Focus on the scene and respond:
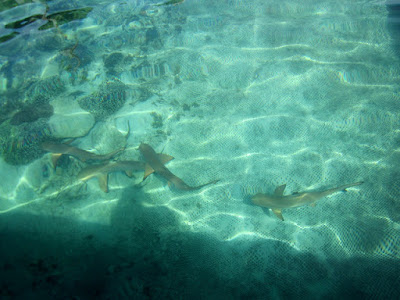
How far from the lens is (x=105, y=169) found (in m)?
5.18

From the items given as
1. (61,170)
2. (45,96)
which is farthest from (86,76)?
(61,170)

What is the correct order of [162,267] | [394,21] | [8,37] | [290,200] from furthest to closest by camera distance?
[8,37], [394,21], [290,200], [162,267]

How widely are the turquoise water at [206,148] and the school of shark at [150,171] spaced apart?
0.28 metres

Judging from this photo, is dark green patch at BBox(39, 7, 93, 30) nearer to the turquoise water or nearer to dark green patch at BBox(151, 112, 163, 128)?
the turquoise water

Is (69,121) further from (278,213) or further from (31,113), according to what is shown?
(278,213)

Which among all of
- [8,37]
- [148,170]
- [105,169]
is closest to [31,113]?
[105,169]

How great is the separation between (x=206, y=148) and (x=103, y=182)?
276 cm

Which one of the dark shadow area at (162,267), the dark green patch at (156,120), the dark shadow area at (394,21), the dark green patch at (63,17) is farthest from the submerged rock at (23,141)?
the dark shadow area at (394,21)

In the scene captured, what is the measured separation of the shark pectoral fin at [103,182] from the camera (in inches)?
202

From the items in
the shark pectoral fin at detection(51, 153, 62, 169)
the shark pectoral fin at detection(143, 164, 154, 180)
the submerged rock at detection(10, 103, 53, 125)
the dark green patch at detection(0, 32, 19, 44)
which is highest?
the dark green patch at detection(0, 32, 19, 44)

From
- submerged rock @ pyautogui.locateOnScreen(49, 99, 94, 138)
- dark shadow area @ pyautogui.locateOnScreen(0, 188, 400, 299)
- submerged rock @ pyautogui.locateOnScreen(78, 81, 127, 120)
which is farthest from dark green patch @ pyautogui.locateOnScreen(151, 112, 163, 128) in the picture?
dark shadow area @ pyautogui.locateOnScreen(0, 188, 400, 299)

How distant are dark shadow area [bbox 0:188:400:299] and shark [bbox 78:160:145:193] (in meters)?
1.06

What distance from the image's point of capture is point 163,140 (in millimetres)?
5988

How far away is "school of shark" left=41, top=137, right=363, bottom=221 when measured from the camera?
4418 millimetres
